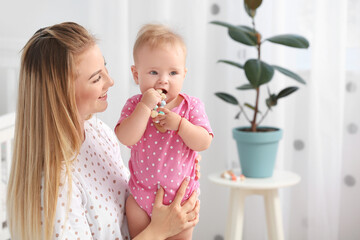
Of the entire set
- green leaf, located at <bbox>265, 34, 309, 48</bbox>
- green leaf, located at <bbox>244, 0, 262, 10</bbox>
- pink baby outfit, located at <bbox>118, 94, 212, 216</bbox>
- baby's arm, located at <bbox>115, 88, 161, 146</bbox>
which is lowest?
pink baby outfit, located at <bbox>118, 94, 212, 216</bbox>

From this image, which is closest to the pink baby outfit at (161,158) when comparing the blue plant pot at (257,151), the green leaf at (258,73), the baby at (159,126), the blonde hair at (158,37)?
the baby at (159,126)

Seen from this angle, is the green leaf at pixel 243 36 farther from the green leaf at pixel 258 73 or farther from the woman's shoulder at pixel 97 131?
the woman's shoulder at pixel 97 131

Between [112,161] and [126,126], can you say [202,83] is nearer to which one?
[112,161]

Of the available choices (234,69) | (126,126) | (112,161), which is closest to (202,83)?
(234,69)

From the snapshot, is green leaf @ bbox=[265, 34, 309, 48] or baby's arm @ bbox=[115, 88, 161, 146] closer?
baby's arm @ bbox=[115, 88, 161, 146]

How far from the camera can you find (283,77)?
2.50m

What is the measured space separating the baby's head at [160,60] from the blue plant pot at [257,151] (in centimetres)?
105

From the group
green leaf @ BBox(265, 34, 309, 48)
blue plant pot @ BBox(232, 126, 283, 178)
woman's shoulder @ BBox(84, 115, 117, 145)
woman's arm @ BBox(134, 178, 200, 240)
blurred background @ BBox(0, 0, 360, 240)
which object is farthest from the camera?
blurred background @ BBox(0, 0, 360, 240)

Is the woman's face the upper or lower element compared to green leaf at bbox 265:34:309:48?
lower

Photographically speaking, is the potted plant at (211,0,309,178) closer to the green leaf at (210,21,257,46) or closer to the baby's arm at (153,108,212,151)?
the green leaf at (210,21,257,46)

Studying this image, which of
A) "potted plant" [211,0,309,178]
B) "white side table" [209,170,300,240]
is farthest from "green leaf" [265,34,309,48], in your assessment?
"white side table" [209,170,300,240]

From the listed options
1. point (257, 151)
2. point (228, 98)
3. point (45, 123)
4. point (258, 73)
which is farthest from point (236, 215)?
point (45, 123)

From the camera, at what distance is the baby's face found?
108cm

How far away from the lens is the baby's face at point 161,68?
108cm
